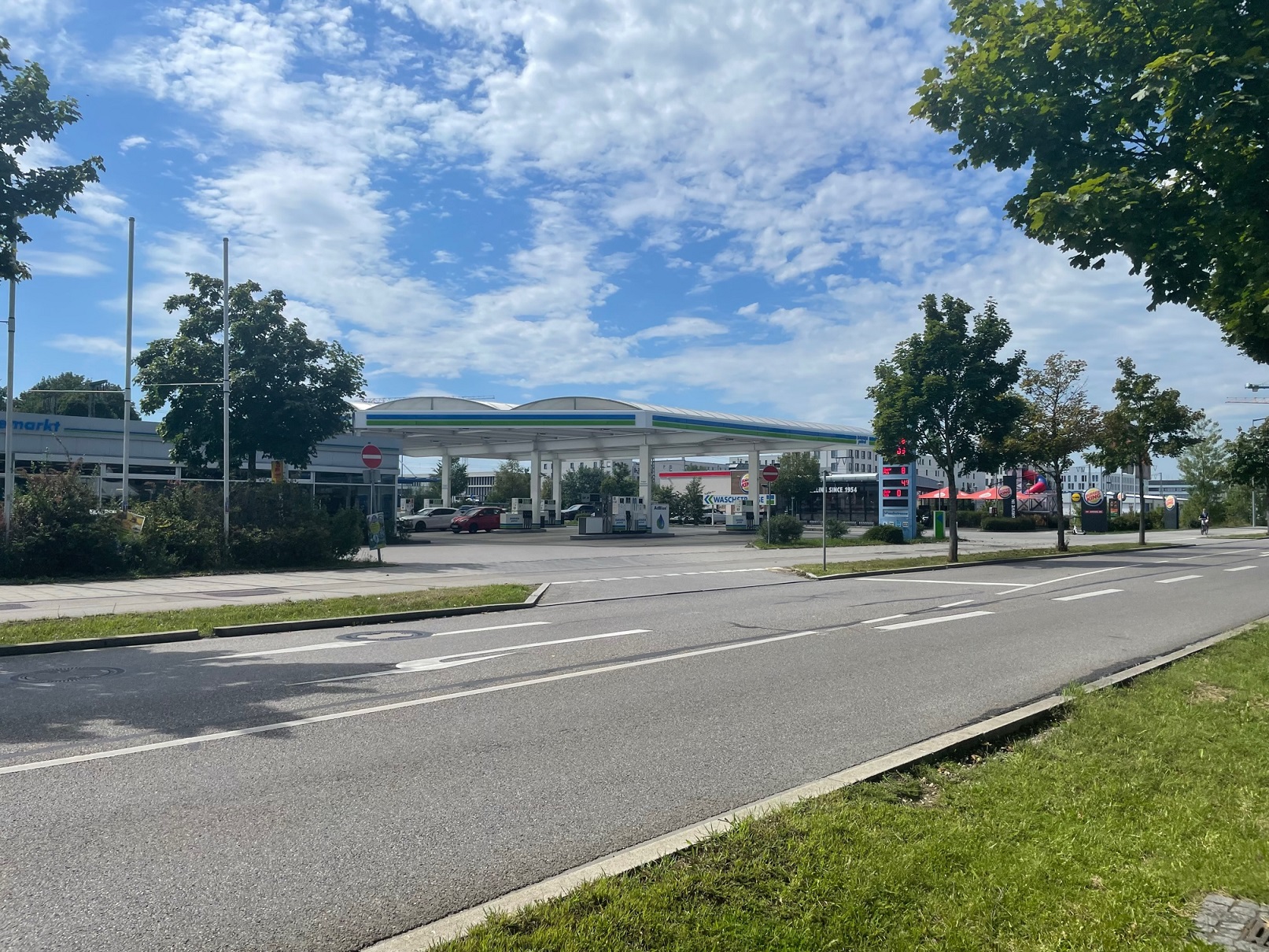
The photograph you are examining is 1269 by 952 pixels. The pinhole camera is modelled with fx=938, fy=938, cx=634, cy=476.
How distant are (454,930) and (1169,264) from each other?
670 cm

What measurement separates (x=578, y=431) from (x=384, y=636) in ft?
131

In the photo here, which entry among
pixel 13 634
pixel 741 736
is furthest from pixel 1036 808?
pixel 13 634

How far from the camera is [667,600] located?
1655cm

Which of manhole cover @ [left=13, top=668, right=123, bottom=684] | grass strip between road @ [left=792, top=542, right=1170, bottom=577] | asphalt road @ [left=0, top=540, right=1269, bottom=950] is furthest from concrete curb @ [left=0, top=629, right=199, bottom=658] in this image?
grass strip between road @ [left=792, top=542, right=1170, bottom=577]

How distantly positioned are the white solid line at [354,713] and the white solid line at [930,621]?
9.30 feet

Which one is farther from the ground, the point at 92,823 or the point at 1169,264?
the point at 1169,264

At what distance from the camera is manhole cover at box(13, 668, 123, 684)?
9.01 meters

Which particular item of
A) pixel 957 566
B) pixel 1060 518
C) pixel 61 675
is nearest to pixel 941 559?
pixel 957 566

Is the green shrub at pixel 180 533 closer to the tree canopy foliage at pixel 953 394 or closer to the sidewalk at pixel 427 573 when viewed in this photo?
the sidewalk at pixel 427 573

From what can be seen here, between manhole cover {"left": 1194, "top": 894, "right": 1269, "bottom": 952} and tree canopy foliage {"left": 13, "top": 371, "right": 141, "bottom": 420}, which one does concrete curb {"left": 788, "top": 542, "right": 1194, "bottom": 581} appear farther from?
tree canopy foliage {"left": 13, "top": 371, "right": 141, "bottom": 420}

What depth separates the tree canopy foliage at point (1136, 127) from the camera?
6273 mm

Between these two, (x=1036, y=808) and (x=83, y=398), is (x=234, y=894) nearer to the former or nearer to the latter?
(x=1036, y=808)

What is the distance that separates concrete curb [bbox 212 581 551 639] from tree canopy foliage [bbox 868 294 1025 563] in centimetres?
1686

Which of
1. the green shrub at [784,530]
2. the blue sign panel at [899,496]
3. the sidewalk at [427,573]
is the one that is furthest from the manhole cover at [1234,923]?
the blue sign panel at [899,496]
